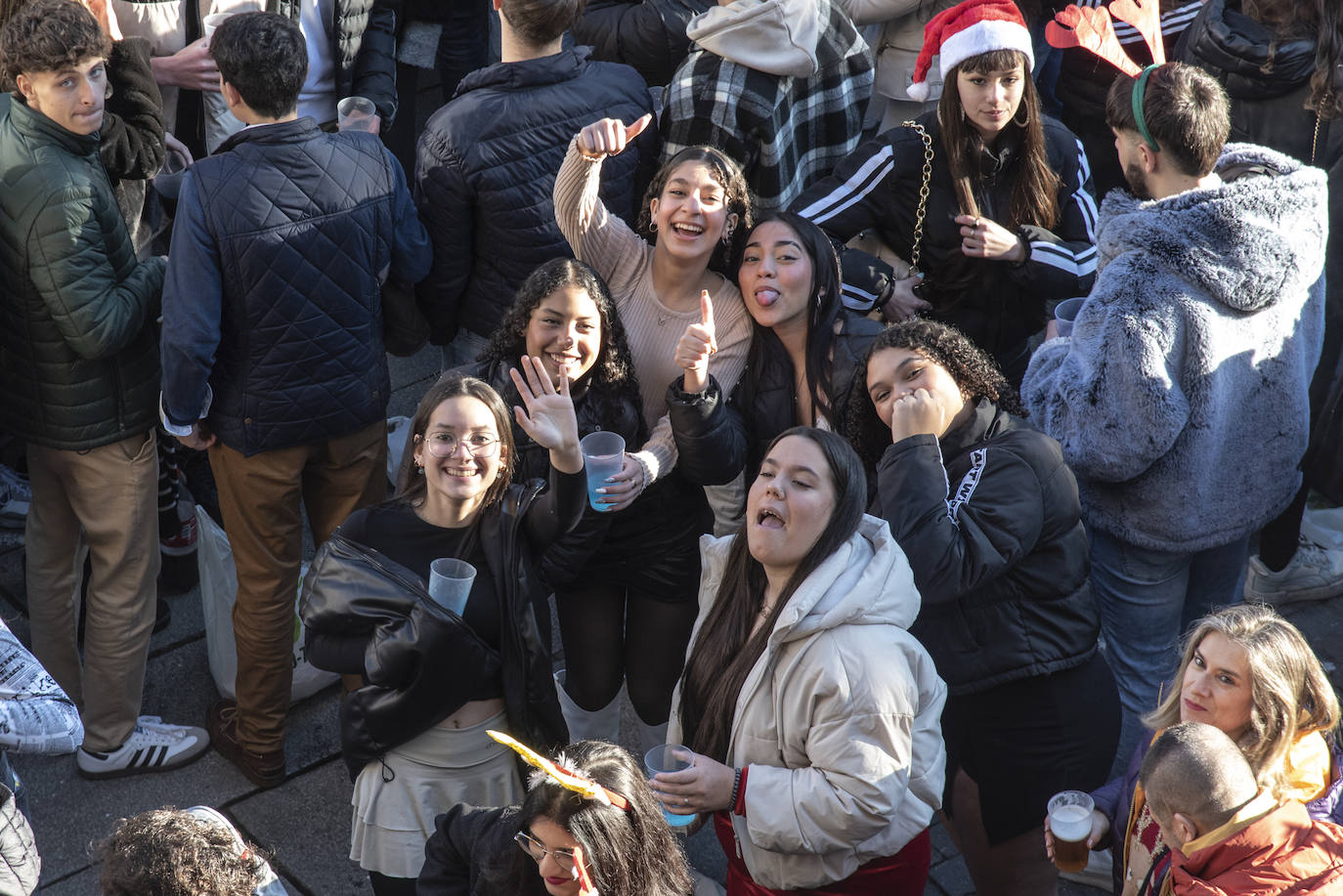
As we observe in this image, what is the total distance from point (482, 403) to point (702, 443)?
2.02 ft

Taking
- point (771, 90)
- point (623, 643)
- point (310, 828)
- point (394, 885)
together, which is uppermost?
point (771, 90)

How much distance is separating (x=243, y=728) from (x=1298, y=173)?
143 inches

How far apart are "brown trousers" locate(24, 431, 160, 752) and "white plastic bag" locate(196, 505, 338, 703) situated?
17cm

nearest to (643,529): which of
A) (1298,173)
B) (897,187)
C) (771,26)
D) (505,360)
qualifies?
(505,360)

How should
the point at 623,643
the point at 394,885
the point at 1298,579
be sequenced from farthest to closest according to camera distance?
1. the point at 1298,579
2. the point at 623,643
3. the point at 394,885

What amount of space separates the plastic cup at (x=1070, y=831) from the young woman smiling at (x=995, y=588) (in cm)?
39

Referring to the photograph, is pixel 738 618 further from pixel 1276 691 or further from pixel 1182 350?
pixel 1182 350

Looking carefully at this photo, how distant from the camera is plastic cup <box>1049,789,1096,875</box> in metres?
3.05

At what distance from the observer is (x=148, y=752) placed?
4.59m

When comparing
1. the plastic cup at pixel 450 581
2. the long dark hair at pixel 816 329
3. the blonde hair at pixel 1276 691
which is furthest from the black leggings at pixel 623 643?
the blonde hair at pixel 1276 691

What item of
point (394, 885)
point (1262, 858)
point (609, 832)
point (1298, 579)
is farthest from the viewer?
point (1298, 579)

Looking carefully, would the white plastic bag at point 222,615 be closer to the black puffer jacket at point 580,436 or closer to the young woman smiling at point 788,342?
the black puffer jacket at point 580,436

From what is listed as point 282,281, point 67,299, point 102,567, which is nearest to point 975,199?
point 282,281

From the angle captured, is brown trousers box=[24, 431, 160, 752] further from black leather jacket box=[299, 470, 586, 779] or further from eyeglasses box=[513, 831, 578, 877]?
eyeglasses box=[513, 831, 578, 877]
